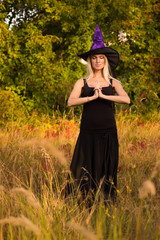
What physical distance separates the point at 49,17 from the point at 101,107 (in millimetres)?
6300

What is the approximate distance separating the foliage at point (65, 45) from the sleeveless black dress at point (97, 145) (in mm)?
4361

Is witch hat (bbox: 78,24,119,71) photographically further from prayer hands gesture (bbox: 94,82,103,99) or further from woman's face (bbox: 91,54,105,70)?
prayer hands gesture (bbox: 94,82,103,99)

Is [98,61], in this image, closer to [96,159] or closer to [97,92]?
[97,92]

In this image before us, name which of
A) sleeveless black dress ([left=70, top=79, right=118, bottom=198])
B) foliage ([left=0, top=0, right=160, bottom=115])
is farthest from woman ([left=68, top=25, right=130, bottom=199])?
foliage ([left=0, top=0, right=160, bottom=115])

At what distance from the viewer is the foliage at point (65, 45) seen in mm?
8117

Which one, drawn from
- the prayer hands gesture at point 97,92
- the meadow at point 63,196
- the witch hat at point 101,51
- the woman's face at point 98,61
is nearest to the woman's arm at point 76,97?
the prayer hands gesture at point 97,92

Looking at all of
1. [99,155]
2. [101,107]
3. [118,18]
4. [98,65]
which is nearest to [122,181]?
[99,155]

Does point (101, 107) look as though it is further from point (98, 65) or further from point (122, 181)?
point (122, 181)

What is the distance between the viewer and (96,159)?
332cm

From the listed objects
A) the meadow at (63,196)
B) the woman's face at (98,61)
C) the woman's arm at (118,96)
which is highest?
the woman's face at (98,61)

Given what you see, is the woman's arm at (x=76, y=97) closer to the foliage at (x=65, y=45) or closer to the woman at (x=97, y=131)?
the woman at (x=97, y=131)

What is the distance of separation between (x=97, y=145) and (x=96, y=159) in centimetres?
15

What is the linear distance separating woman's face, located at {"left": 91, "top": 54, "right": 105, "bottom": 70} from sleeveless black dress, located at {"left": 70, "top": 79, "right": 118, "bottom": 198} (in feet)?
0.78

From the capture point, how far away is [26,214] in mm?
2580
